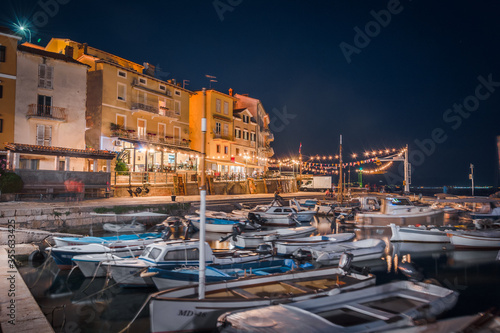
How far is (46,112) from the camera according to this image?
3031 centimetres

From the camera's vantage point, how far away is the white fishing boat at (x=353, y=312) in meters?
5.77

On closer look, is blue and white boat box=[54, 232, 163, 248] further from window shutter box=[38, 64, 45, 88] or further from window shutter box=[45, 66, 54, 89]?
window shutter box=[45, 66, 54, 89]

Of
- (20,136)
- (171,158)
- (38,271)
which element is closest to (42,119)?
(20,136)

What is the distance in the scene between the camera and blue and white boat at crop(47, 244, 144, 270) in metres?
12.5

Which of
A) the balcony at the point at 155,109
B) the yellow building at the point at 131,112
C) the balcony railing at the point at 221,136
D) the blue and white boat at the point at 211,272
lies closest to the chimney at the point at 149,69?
the yellow building at the point at 131,112

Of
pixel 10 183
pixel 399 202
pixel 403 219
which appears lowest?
pixel 403 219

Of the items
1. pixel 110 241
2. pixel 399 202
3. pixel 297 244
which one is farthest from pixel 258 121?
pixel 110 241

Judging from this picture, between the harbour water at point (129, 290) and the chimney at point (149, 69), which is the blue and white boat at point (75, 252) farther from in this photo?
the chimney at point (149, 69)

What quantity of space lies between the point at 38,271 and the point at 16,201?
11.0 metres

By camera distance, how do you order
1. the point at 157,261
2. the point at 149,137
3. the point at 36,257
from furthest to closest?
the point at 149,137, the point at 36,257, the point at 157,261

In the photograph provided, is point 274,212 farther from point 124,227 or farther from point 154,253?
point 154,253

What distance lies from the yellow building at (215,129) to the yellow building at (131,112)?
3.10 m

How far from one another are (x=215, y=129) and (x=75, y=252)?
35.9m

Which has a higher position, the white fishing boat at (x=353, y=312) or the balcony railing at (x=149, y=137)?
the balcony railing at (x=149, y=137)
